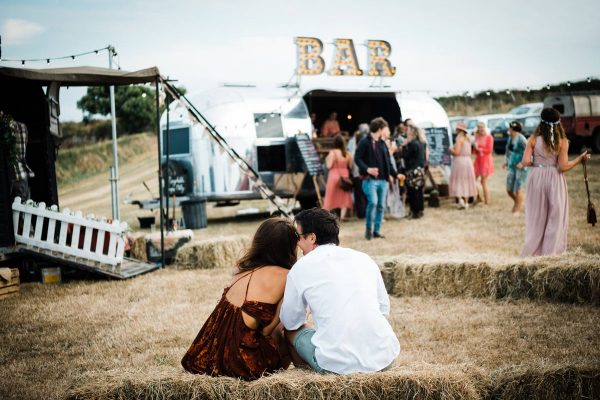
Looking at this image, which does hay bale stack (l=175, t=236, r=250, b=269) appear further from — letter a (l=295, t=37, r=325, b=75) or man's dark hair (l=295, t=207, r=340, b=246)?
letter a (l=295, t=37, r=325, b=75)

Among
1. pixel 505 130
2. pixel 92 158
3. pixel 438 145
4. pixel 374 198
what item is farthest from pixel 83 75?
pixel 92 158

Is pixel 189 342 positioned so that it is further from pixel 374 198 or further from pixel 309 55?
pixel 309 55

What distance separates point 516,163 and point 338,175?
350 cm

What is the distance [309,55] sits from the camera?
1648 cm

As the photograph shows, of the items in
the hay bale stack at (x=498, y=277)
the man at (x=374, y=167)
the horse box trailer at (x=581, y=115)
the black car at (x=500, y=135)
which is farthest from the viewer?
the black car at (x=500, y=135)

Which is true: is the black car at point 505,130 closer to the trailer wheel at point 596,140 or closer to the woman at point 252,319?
the trailer wheel at point 596,140

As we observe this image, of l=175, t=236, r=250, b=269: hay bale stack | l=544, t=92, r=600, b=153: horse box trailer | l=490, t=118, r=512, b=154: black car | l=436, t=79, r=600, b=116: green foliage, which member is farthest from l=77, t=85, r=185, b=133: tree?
l=175, t=236, r=250, b=269: hay bale stack

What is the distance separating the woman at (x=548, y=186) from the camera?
7473 mm

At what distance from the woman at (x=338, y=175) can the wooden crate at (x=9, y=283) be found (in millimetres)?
6780

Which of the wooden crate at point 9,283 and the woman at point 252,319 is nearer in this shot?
the woman at point 252,319

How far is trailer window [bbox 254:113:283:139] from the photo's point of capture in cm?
1430

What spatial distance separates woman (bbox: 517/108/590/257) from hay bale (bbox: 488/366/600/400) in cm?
420

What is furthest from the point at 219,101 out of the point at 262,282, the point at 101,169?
the point at 101,169

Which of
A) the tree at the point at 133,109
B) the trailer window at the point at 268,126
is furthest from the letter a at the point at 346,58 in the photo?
the tree at the point at 133,109
